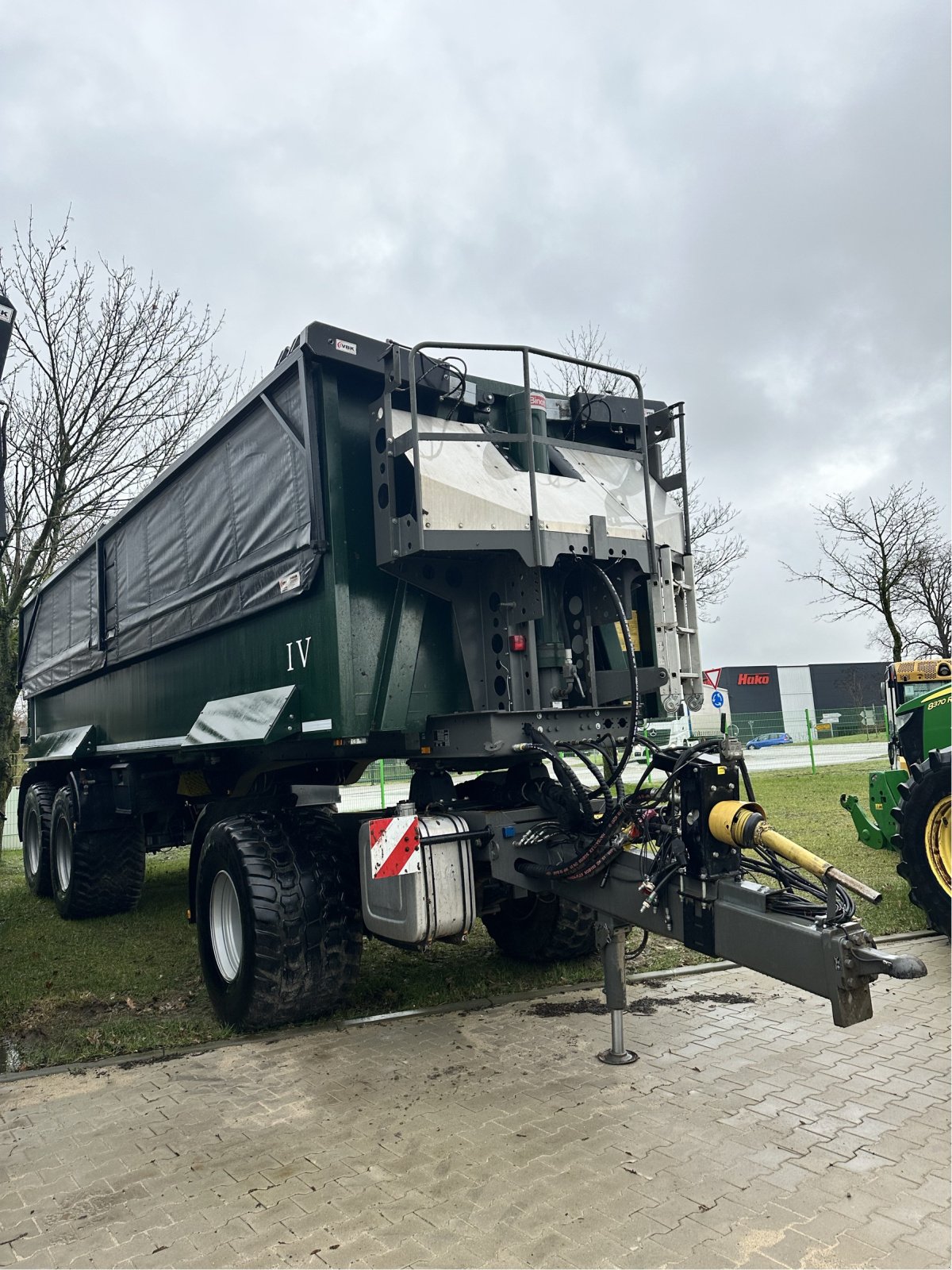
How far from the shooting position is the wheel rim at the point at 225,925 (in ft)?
17.8

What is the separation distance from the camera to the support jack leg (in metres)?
4.33

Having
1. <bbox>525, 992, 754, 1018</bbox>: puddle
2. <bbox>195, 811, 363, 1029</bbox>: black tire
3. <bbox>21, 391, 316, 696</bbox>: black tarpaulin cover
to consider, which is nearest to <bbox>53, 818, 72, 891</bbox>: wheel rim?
<bbox>21, 391, 316, 696</bbox>: black tarpaulin cover

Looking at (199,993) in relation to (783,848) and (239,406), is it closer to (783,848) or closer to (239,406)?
(239,406)

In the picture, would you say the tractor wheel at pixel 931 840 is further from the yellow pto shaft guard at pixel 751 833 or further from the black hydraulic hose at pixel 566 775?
the yellow pto shaft guard at pixel 751 833

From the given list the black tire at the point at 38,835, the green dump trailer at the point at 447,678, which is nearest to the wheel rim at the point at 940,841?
the green dump trailer at the point at 447,678

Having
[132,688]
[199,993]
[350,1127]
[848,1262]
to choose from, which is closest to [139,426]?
[132,688]

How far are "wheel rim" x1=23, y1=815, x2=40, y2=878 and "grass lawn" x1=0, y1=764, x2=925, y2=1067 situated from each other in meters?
0.70

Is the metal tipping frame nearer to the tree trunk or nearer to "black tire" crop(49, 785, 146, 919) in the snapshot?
"black tire" crop(49, 785, 146, 919)

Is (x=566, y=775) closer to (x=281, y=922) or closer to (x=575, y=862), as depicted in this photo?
(x=575, y=862)

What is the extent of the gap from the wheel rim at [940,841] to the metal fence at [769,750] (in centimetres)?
150

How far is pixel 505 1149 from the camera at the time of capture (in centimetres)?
364

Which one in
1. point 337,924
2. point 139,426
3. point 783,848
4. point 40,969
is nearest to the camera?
point 783,848

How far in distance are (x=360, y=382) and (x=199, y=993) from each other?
13.3 ft

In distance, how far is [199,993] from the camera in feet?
20.3
